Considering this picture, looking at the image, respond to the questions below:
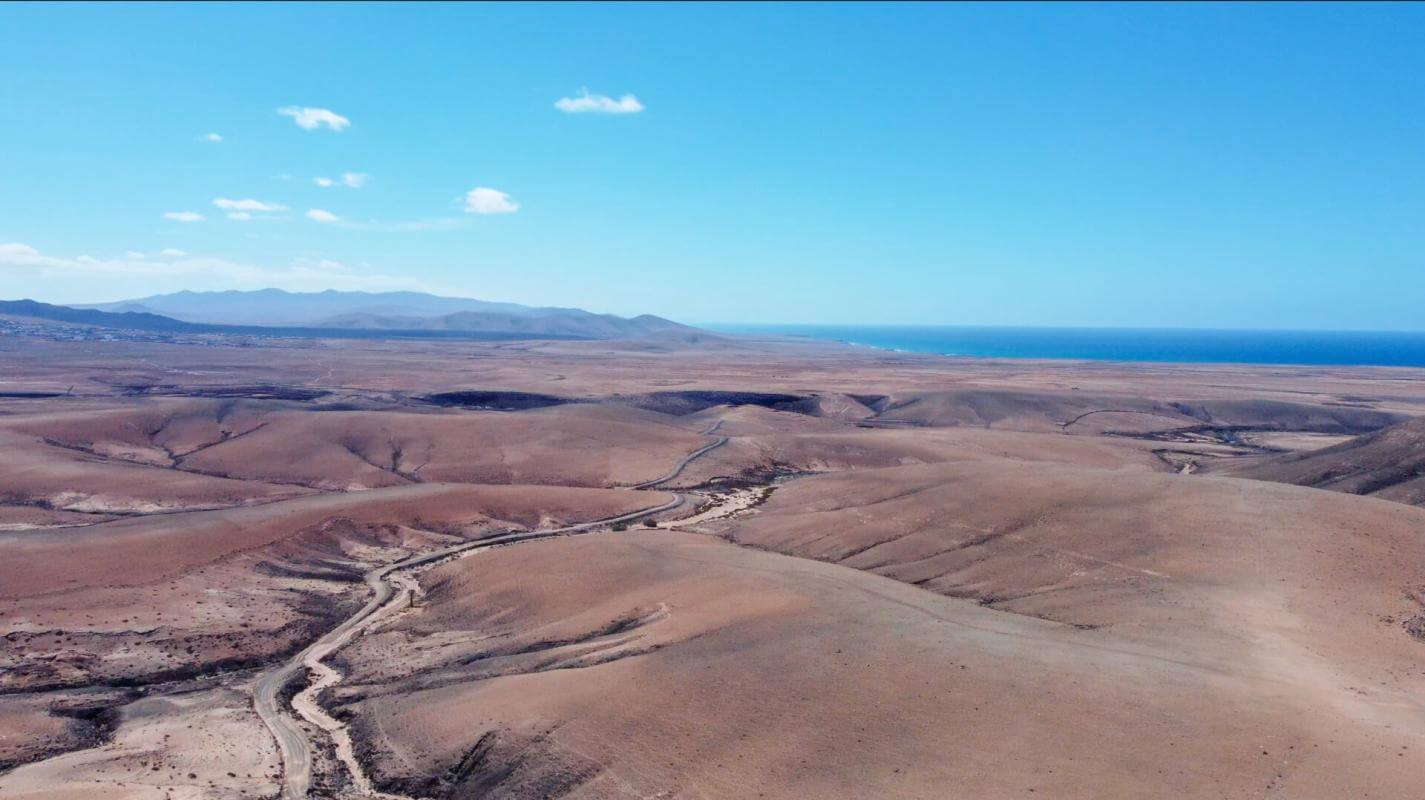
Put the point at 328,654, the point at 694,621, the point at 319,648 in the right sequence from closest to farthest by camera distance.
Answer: the point at 694,621 < the point at 328,654 < the point at 319,648

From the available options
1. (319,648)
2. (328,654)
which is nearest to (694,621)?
(328,654)

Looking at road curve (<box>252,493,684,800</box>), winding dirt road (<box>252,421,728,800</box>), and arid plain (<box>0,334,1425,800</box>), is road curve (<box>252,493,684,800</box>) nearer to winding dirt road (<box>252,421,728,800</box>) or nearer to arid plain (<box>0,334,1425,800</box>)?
winding dirt road (<box>252,421,728,800</box>)

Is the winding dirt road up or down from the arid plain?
down

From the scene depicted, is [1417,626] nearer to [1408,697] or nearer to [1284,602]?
[1284,602]

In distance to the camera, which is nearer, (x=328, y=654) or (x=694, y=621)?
(x=694, y=621)

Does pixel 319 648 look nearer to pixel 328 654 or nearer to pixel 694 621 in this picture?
pixel 328 654

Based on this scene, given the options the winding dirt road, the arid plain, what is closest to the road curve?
the winding dirt road
